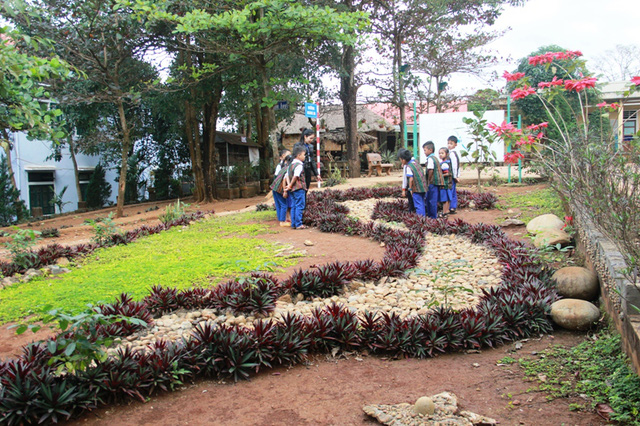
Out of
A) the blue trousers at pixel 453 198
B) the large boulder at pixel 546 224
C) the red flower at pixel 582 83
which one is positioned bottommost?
the large boulder at pixel 546 224

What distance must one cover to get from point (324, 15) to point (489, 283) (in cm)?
833

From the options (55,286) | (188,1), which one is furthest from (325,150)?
(55,286)

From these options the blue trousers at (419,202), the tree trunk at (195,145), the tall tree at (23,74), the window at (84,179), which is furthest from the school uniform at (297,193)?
the window at (84,179)

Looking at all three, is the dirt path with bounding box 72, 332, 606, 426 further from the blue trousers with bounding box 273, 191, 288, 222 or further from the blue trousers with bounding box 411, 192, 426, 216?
the blue trousers with bounding box 273, 191, 288, 222

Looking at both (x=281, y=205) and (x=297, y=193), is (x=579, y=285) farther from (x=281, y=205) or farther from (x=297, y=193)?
(x=281, y=205)

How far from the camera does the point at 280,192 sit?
9750 millimetres

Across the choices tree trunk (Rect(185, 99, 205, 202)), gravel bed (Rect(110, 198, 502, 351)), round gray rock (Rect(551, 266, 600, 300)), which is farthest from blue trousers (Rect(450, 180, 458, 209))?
tree trunk (Rect(185, 99, 205, 202))

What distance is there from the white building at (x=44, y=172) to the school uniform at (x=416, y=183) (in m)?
18.9

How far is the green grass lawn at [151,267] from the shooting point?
5.45m

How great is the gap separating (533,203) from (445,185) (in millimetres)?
1716

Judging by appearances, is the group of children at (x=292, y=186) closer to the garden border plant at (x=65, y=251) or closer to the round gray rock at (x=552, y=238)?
the garden border plant at (x=65, y=251)

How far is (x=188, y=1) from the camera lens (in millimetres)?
13781

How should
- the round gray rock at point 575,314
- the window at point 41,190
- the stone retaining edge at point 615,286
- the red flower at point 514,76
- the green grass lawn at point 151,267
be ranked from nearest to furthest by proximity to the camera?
the stone retaining edge at point 615,286
the round gray rock at point 575,314
the green grass lawn at point 151,267
the red flower at point 514,76
the window at point 41,190

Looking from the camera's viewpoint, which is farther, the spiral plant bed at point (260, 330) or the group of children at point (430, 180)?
the group of children at point (430, 180)
